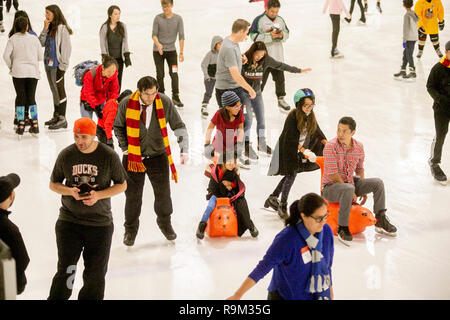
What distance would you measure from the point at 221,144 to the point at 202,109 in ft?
10.9

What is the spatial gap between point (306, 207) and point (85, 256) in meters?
1.68

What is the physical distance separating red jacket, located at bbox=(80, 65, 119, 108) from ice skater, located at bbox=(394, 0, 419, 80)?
6012mm

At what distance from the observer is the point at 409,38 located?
11.8 meters

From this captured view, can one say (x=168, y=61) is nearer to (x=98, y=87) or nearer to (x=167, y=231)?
(x=98, y=87)

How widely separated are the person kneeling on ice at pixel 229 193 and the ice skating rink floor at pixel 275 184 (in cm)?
13

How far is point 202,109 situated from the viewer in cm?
1039

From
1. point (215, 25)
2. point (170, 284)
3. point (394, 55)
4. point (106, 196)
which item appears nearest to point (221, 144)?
point (170, 284)

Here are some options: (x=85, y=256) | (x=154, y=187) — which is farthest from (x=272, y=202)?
(x=85, y=256)

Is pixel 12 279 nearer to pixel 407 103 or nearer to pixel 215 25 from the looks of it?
pixel 407 103

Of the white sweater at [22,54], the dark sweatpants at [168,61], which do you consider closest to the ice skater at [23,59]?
the white sweater at [22,54]

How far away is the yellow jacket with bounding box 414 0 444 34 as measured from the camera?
12430mm

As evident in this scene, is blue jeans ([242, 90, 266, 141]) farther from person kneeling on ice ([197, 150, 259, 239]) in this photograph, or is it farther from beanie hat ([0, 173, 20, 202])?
beanie hat ([0, 173, 20, 202])

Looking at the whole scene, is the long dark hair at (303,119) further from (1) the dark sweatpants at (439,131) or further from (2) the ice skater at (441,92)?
(1) the dark sweatpants at (439,131)

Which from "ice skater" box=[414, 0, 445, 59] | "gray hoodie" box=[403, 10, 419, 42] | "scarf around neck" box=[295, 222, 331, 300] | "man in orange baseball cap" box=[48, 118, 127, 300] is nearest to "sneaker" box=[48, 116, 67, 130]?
"man in orange baseball cap" box=[48, 118, 127, 300]
